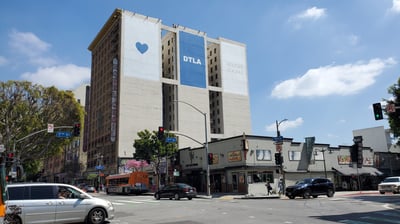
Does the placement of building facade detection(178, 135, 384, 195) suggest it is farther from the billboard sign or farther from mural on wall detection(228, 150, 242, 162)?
the billboard sign

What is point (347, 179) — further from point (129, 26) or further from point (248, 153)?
point (129, 26)

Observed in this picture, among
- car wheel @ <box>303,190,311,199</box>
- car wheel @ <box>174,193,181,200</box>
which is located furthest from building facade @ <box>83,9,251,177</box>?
car wheel @ <box>303,190,311,199</box>

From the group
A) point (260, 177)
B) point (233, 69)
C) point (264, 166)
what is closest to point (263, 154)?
point (264, 166)

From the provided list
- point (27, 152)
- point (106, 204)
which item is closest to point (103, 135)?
point (27, 152)

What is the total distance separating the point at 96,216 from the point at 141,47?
78551mm

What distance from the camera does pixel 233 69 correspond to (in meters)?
104

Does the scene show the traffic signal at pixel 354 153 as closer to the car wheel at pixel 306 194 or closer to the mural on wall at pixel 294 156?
the mural on wall at pixel 294 156

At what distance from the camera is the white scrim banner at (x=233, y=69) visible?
10225 cm

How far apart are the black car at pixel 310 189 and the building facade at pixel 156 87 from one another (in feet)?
177

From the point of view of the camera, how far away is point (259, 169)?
3884 centimetres

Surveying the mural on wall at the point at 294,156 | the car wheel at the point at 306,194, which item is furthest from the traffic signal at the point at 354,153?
the car wheel at the point at 306,194

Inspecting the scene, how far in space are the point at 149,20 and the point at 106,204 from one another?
83346 mm

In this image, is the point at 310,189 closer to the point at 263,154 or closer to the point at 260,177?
the point at 260,177

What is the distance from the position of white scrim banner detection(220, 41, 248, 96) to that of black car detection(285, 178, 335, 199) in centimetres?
7224
